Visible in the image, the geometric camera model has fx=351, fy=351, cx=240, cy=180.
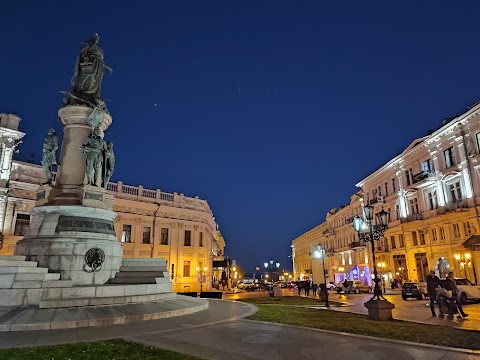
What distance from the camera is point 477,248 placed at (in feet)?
103

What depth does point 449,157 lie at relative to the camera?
3894 centimetres

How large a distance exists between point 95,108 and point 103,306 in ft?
27.6

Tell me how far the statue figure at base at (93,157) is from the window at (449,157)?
37289mm

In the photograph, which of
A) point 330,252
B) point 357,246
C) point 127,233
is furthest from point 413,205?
point 127,233

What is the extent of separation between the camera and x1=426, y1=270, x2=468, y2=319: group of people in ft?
50.0

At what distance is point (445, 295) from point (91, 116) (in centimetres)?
1750

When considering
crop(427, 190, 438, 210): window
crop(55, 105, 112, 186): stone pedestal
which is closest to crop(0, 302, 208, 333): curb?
crop(55, 105, 112, 186): stone pedestal

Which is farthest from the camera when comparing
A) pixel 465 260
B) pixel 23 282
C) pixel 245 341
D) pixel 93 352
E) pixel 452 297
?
pixel 465 260

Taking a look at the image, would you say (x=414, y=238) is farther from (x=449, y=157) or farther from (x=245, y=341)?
(x=245, y=341)

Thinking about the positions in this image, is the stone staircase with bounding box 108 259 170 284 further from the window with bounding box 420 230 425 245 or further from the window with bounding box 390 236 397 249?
the window with bounding box 390 236 397 249

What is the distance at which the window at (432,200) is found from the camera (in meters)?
41.6

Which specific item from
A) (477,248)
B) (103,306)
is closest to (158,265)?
(103,306)

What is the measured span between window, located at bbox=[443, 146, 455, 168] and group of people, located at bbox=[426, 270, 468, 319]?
26.7 metres

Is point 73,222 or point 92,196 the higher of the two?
point 92,196
